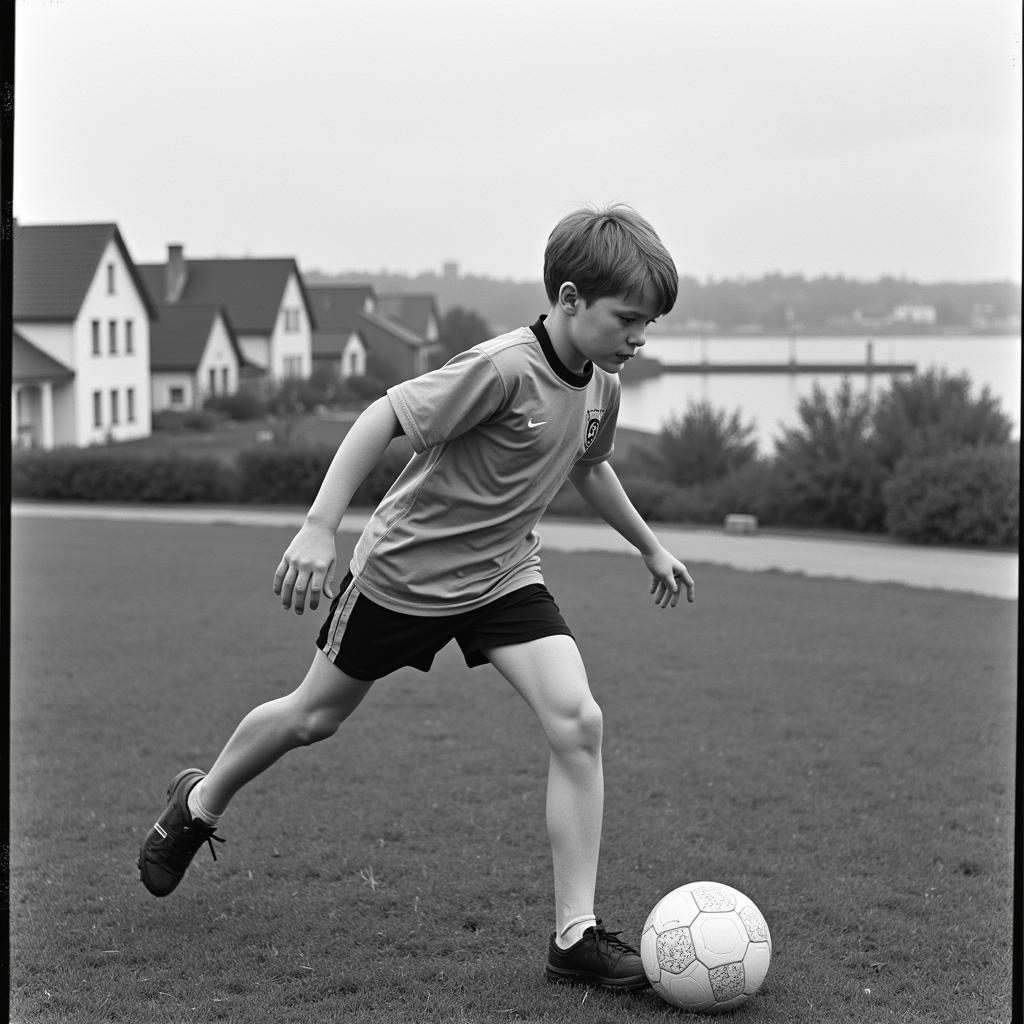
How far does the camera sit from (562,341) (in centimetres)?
390

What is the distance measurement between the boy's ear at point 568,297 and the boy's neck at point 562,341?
0.10 ft

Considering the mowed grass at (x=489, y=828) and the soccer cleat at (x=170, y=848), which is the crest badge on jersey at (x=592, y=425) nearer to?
the mowed grass at (x=489, y=828)

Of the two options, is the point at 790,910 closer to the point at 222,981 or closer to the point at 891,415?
the point at 222,981

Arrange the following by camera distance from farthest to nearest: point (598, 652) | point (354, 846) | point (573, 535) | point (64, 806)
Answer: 1. point (573, 535)
2. point (598, 652)
3. point (64, 806)
4. point (354, 846)

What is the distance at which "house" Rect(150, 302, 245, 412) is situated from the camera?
5459cm

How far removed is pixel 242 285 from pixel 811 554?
173ft

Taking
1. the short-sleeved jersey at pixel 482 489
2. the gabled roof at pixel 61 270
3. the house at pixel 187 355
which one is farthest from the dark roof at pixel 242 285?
the short-sleeved jersey at pixel 482 489

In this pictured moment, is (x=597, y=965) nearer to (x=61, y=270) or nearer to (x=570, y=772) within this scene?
(x=570, y=772)

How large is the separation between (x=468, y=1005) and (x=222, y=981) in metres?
0.71

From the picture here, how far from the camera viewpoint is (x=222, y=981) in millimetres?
3852

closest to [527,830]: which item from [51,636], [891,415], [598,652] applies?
[598,652]

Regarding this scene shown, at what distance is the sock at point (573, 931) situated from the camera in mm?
3805

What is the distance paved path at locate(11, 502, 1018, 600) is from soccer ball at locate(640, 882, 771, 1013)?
1049cm

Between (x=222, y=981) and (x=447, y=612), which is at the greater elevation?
(x=447, y=612)
